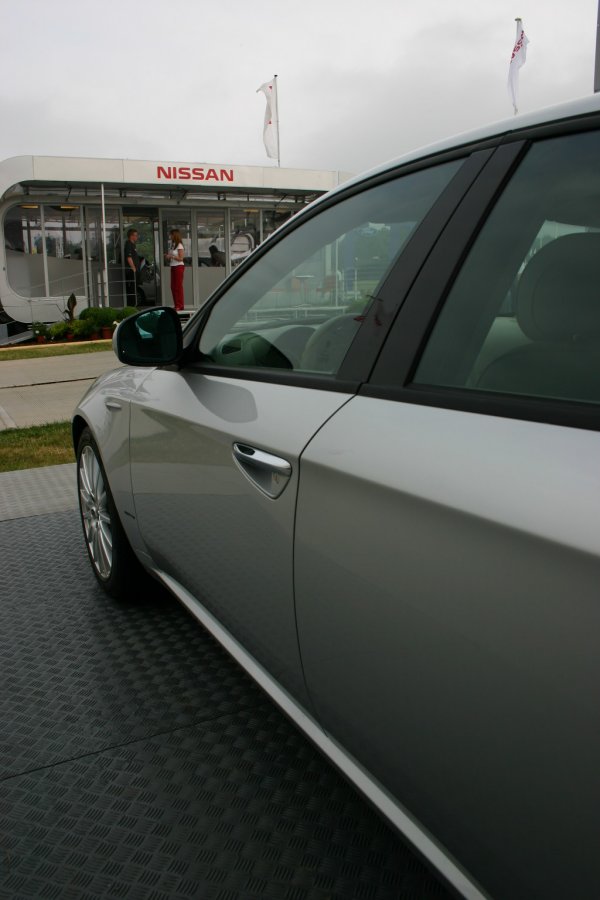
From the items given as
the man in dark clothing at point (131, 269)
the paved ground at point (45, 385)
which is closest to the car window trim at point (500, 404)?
the paved ground at point (45, 385)

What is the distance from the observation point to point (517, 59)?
13.8m

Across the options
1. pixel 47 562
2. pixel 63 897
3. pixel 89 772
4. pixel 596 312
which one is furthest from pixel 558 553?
pixel 47 562

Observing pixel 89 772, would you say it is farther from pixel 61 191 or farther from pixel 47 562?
pixel 61 191

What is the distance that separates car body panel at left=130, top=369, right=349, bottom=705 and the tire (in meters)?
0.45

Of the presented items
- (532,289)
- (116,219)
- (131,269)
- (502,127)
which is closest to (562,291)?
Result: (532,289)

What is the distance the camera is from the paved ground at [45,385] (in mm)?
8078

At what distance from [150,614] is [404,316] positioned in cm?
204

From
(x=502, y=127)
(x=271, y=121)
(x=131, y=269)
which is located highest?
(x=271, y=121)

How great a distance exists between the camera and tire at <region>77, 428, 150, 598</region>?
290cm

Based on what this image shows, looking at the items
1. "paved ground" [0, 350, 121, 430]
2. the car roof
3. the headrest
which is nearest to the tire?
the car roof

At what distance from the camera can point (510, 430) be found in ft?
3.53

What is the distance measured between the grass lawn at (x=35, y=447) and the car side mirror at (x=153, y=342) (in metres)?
3.75

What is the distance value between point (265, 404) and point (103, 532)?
1589 mm

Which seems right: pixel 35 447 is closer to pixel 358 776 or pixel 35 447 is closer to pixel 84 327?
pixel 358 776
